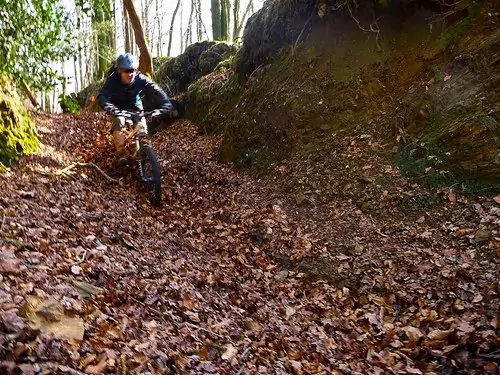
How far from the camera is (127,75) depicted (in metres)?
7.10

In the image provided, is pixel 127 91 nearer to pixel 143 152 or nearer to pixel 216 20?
pixel 143 152

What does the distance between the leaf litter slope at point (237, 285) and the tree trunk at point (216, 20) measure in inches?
571

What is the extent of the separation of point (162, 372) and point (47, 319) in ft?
2.89

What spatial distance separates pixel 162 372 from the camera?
8.41ft

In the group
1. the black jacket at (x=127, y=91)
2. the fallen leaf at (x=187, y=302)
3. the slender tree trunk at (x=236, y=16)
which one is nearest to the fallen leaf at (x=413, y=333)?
the fallen leaf at (x=187, y=302)

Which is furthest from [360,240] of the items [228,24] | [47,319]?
[228,24]

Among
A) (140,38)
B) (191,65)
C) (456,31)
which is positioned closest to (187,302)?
(456,31)

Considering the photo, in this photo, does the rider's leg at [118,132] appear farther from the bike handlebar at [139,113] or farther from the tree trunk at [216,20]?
the tree trunk at [216,20]

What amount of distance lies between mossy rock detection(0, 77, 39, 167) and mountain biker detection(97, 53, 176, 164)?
1.57m

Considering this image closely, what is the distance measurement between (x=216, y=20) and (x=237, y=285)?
1739cm

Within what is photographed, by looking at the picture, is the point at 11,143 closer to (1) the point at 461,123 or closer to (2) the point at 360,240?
(2) the point at 360,240

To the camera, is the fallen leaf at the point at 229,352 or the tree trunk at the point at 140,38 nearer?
the fallen leaf at the point at 229,352

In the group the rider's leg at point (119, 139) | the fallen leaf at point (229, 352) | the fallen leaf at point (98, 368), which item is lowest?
the fallen leaf at point (229, 352)

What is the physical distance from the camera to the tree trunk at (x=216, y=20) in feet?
61.9
